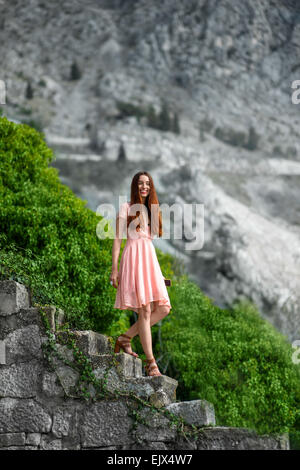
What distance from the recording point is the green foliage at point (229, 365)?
8.48m

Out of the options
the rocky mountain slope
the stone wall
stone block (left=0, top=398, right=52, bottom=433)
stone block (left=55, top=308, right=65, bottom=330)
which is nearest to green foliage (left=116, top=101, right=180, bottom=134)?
the rocky mountain slope

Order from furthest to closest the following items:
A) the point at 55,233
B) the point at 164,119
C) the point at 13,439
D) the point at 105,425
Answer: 1. the point at 164,119
2. the point at 55,233
3. the point at 13,439
4. the point at 105,425

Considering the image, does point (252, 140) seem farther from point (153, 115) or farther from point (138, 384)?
A: point (138, 384)

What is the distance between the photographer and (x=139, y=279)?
15.3ft

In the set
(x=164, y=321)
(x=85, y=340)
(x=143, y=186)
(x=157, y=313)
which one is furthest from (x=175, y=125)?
(x=85, y=340)

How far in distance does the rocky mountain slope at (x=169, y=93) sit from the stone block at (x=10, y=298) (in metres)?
17.1

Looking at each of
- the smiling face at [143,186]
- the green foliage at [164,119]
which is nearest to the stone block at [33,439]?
the smiling face at [143,186]

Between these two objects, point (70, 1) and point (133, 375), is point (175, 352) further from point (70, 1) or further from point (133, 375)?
point (70, 1)

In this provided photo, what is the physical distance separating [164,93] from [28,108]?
6.10 metres

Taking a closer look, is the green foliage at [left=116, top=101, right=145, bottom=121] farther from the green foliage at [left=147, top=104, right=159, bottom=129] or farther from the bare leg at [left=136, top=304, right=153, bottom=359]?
the bare leg at [left=136, top=304, right=153, bottom=359]

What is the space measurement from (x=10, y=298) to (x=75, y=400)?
1.00 metres

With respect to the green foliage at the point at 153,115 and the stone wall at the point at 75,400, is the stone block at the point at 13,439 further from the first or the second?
the green foliage at the point at 153,115

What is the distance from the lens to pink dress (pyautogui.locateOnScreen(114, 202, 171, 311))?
4645 millimetres
